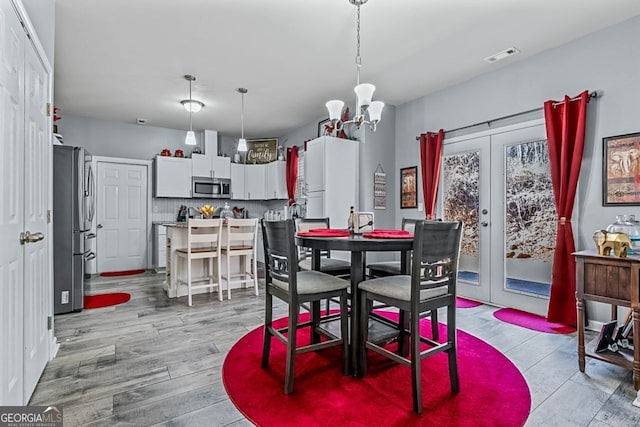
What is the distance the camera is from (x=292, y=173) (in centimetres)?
622

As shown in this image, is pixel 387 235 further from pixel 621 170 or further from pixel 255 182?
pixel 255 182

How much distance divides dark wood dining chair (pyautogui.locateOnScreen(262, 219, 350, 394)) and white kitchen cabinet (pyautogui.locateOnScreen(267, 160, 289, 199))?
429 centimetres

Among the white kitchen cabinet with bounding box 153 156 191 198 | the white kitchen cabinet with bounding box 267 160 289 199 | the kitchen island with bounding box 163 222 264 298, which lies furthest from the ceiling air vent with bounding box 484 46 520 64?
the white kitchen cabinet with bounding box 153 156 191 198

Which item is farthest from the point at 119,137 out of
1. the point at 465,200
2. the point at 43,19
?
the point at 465,200

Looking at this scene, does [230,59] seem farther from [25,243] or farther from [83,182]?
[25,243]

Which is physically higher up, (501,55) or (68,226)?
(501,55)

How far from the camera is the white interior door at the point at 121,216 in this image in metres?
5.74

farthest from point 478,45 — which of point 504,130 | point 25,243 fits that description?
point 25,243

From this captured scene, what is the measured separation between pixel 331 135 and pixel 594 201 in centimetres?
311

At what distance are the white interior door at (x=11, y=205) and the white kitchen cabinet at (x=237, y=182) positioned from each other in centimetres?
505

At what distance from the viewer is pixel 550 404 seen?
1.80 meters

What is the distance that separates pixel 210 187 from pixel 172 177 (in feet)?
2.37

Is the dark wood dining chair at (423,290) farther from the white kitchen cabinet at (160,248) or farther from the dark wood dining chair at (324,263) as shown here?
the white kitchen cabinet at (160,248)

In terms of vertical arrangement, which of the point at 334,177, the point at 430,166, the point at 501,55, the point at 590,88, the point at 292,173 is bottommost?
the point at 334,177
